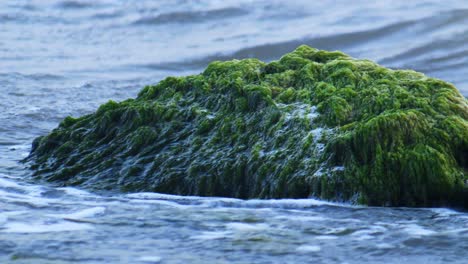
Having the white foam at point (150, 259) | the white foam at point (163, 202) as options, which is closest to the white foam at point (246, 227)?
the white foam at point (163, 202)

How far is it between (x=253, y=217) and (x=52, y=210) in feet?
3.88

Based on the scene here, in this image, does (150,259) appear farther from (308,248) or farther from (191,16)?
(191,16)

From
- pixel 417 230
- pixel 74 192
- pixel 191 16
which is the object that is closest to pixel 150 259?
pixel 417 230

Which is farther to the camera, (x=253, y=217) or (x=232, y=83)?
(x=232, y=83)

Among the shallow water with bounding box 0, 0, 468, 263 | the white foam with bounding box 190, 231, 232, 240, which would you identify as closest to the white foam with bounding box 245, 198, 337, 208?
the shallow water with bounding box 0, 0, 468, 263

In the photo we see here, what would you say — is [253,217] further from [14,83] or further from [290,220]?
[14,83]

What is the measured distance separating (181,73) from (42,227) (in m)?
6.88

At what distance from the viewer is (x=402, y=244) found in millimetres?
4352

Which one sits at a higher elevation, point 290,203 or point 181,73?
point 181,73

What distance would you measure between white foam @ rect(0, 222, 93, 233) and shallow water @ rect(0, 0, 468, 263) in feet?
0.03

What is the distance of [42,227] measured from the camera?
15.4ft

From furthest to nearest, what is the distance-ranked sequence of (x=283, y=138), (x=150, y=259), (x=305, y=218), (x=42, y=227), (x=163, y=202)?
(x=283, y=138) → (x=163, y=202) → (x=305, y=218) → (x=42, y=227) → (x=150, y=259)

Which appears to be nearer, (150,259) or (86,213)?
(150,259)

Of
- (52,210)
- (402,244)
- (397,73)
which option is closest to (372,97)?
(397,73)
